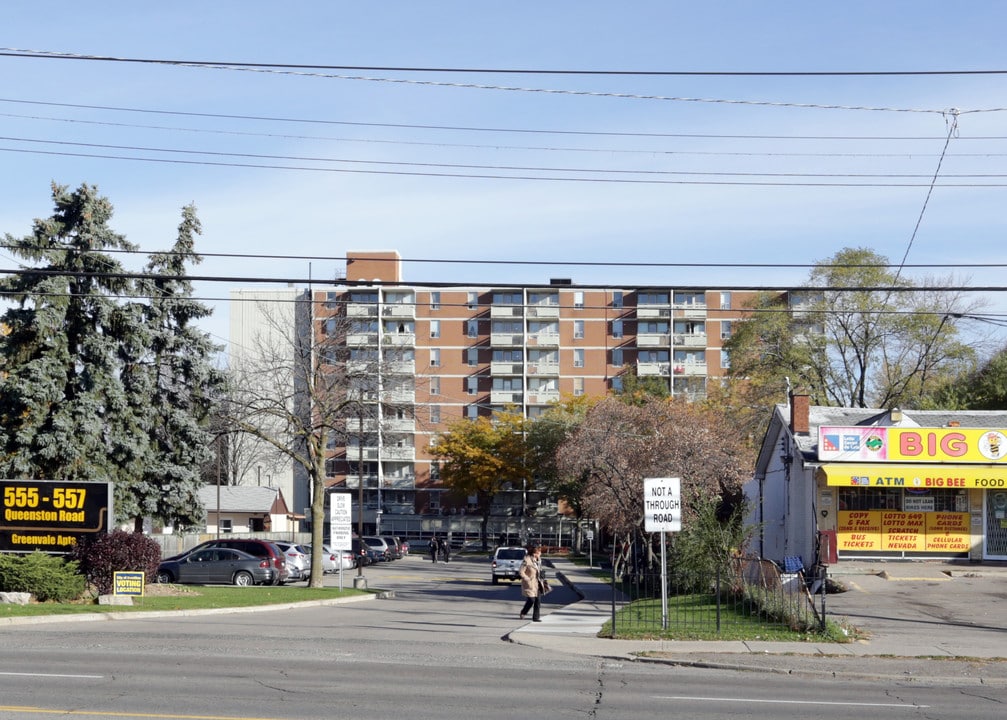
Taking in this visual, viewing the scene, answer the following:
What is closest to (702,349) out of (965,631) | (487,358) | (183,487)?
(487,358)

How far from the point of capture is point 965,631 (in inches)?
851

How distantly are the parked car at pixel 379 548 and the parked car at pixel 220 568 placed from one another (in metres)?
24.0

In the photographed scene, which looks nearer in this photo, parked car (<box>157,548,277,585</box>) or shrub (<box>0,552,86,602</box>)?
shrub (<box>0,552,86,602</box>)

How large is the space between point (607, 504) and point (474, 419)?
55534mm

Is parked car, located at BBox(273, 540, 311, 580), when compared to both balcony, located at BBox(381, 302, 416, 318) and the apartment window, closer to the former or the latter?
balcony, located at BBox(381, 302, 416, 318)

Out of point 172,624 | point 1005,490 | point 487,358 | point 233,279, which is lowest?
point 172,624

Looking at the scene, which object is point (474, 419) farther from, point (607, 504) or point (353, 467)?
point (607, 504)

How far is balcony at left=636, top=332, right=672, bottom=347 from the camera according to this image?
95312 millimetres

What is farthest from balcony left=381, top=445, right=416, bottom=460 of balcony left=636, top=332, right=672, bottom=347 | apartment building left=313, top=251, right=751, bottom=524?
balcony left=636, top=332, right=672, bottom=347

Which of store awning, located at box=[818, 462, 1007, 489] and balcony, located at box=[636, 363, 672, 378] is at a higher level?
balcony, located at box=[636, 363, 672, 378]

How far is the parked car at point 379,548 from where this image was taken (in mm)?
64250

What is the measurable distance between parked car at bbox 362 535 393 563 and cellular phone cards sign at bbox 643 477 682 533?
44.6 meters

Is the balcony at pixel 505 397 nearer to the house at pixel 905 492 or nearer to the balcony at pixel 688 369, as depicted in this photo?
the balcony at pixel 688 369

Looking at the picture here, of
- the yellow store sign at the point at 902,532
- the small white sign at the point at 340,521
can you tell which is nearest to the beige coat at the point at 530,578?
the small white sign at the point at 340,521
